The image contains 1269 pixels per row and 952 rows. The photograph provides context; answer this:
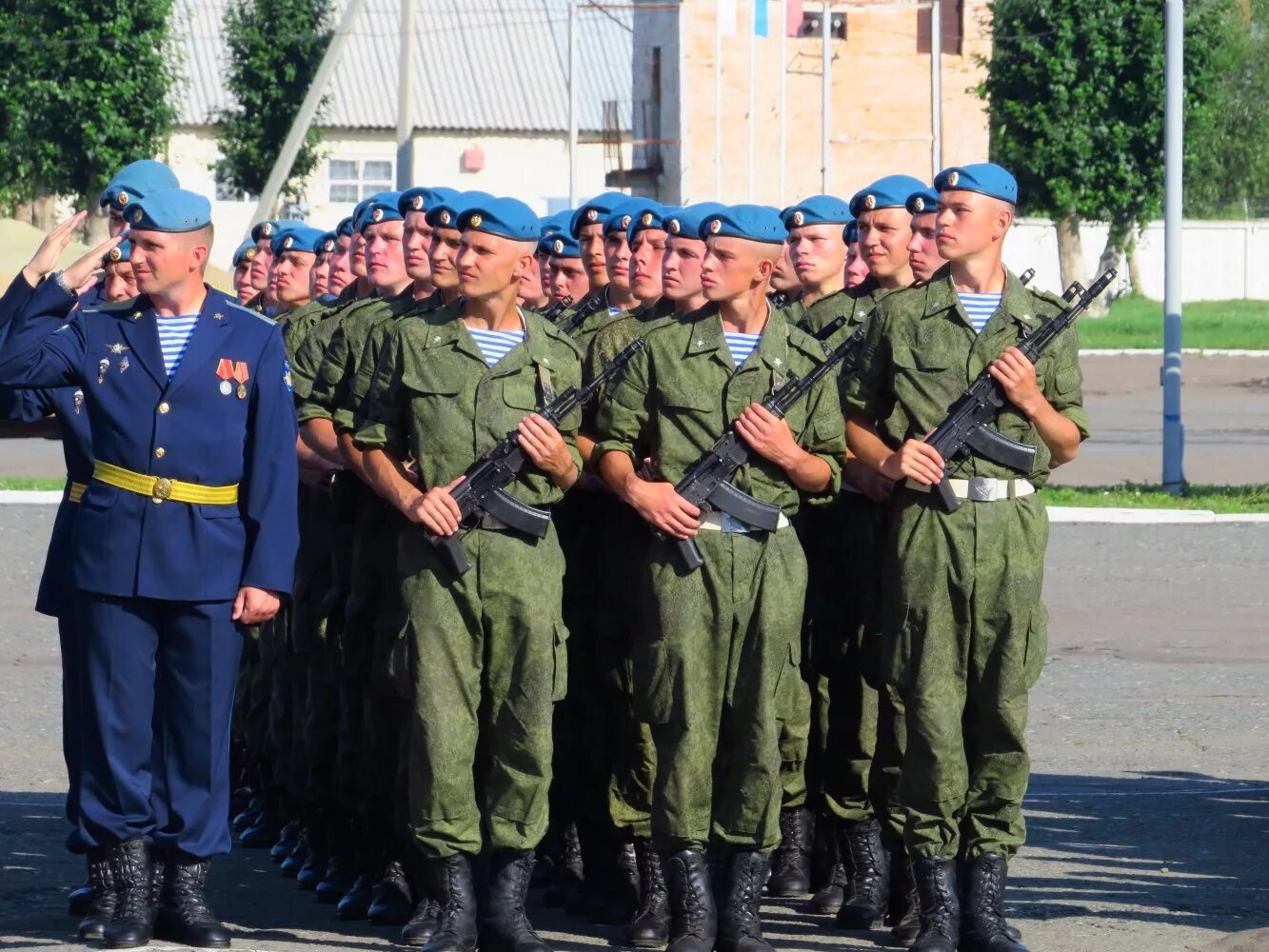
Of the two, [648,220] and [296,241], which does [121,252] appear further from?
[296,241]

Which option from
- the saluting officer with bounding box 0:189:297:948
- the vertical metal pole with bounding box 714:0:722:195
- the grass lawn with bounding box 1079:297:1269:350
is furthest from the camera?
the vertical metal pole with bounding box 714:0:722:195

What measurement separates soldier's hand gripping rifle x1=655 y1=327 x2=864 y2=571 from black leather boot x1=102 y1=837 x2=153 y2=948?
5.53ft

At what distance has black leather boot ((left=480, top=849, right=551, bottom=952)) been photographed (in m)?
6.52

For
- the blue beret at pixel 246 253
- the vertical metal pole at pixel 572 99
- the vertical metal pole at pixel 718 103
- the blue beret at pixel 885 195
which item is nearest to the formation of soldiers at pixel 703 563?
the blue beret at pixel 885 195

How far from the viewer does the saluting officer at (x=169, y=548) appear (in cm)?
660

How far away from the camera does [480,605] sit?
6551mm

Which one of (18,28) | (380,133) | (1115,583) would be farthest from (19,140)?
(1115,583)

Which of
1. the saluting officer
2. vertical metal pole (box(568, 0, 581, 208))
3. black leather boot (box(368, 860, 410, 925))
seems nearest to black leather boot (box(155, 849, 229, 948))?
the saluting officer

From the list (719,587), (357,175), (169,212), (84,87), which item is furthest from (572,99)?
(719,587)

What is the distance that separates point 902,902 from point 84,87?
39112 millimetres

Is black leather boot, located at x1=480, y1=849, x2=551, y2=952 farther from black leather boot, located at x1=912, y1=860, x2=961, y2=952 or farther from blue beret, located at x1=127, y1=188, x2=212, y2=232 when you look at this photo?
blue beret, located at x1=127, y1=188, x2=212, y2=232

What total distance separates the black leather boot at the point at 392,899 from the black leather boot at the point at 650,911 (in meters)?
0.69

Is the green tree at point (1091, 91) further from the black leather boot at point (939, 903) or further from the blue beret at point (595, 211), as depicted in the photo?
the black leather boot at point (939, 903)

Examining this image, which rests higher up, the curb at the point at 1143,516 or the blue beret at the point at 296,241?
the blue beret at the point at 296,241
